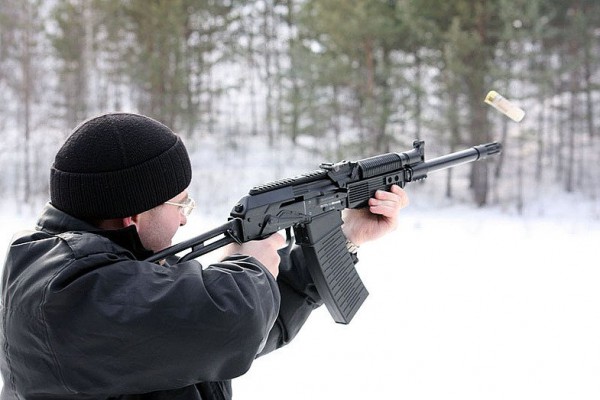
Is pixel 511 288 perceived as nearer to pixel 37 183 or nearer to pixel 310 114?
pixel 310 114

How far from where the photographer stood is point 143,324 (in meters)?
1.07

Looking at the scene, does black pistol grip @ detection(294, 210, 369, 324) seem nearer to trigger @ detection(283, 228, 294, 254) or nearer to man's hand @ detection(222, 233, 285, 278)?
trigger @ detection(283, 228, 294, 254)

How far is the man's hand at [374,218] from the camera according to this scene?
2033 mm

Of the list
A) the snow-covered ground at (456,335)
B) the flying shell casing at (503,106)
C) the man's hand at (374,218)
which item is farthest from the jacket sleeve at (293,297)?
the snow-covered ground at (456,335)

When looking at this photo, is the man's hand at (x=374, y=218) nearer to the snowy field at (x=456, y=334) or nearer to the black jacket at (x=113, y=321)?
the black jacket at (x=113, y=321)

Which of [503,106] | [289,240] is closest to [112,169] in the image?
[289,240]

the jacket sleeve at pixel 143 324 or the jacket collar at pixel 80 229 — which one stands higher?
the jacket collar at pixel 80 229

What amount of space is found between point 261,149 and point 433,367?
50.9 feet

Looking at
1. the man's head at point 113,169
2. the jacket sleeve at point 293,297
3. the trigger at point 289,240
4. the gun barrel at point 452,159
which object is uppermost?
the man's head at point 113,169

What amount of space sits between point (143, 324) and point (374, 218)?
1139mm

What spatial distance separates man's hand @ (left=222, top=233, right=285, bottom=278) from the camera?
4.71 ft

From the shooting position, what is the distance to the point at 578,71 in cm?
1452

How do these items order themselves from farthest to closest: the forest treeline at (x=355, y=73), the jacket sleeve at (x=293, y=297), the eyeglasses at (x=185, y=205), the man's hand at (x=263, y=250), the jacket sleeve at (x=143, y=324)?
1. the forest treeline at (x=355, y=73)
2. the jacket sleeve at (x=293, y=297)
3. the man's hand at (x=263, y=250)
4. the eyeglasses at (x=185, y=205)
5. the jacket sleeve at (x=143, y=324)

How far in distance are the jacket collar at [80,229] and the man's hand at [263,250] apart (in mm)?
272
